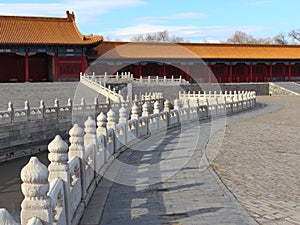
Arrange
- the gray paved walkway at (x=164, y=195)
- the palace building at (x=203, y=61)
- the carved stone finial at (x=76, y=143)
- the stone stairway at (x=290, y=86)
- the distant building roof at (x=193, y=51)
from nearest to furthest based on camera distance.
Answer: the gray paved walkway at (x=164, y=195) → the carved stone finial at (x=76, y=143) → the palace building at (x=203, y=61) → the distant building roof at (x=193, y=51) → the stone stairway at (x=290, y=86)

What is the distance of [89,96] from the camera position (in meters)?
28.1

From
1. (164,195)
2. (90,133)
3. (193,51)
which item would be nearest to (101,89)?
(193,51)

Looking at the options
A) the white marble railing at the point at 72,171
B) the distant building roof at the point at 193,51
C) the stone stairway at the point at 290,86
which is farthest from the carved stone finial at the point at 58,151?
the stone stairway at the point at 290,86

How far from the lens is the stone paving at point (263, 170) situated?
578 cm

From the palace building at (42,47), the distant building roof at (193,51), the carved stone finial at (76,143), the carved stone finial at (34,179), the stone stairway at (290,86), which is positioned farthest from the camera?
the stone stairway at (290,86)

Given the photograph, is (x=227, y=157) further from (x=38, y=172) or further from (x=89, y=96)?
(x=89, y=96)

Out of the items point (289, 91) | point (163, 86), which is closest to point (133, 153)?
point (163, 86)

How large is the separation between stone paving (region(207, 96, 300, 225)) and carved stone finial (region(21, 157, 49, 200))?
8.82ft

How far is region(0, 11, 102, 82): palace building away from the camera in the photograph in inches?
1308

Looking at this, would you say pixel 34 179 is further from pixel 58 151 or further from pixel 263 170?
pixel 263 170

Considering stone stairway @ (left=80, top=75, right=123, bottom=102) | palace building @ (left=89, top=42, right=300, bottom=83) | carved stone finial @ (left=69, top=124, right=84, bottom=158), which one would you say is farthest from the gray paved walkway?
palace building @ (left=89, top=42, right=300, bottom=83)

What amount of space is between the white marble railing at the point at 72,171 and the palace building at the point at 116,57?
871 inches

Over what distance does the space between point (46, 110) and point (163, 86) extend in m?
15.2

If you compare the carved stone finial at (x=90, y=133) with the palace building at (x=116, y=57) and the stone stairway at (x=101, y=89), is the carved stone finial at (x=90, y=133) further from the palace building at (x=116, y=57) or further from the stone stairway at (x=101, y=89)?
the palace building at (x=116, y=57)
